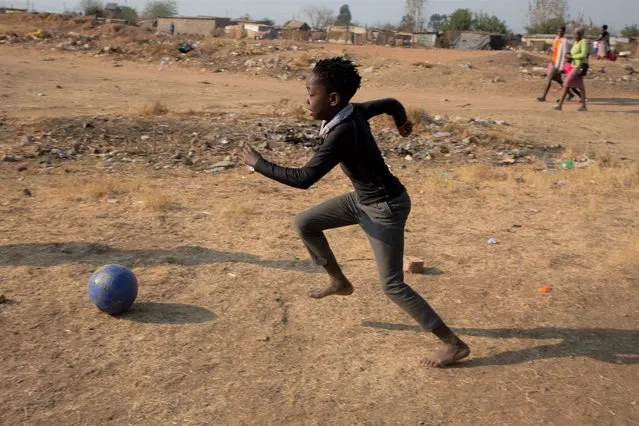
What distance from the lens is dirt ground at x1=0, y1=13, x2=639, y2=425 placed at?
371cm

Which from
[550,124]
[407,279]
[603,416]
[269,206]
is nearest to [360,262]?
[407,279]

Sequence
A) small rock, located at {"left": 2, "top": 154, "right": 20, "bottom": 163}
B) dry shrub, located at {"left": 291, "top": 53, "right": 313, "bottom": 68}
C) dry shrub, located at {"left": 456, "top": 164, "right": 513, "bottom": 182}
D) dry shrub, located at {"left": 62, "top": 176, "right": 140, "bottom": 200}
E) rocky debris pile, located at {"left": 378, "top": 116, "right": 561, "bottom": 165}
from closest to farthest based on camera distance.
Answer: dry shrub, located at {"left": 62, "top": 176, "right": 140, "bottom": 200}
small rock, located at {"left": 2, "top": 154, "right": 20, "bottom": 163}
dry shrub, located at {"left": 456, "top": 164, "right": 513, "bottom": 182}
rocky debris pile, located at {"left": 378, "top": 116, "right": 561, "bottom": 165}
dry shrub, located at {"left": 291, "top": 53, "right": 313, "bottom": 68}

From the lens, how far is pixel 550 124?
44.2 ft

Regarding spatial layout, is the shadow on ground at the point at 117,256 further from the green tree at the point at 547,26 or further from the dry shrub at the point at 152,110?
the green tree at the point at 547,26

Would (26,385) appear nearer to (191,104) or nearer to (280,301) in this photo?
(280,301)

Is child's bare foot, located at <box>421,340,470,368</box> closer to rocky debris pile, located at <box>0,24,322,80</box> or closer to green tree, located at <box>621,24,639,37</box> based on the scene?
rocky debris pile, located at <box>0,24,322,80</box>

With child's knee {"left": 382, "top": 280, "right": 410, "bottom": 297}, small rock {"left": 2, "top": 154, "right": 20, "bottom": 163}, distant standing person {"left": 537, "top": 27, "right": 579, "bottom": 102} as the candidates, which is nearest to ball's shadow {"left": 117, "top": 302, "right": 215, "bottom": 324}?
child's knee {"left": 382, "top": 280, "right": 410, "bottom": 297}

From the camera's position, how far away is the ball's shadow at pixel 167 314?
14.9ft

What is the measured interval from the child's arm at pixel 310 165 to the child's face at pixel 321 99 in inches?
5.7

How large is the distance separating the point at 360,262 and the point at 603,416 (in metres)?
2.61

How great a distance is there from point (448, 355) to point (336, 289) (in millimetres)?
1022

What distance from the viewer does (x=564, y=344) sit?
452 cm

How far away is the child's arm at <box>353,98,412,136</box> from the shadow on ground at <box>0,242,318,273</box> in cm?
167

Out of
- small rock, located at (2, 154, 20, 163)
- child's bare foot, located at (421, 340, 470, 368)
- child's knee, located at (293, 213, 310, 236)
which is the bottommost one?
child's bare foot, located at (421, 340, 470, 368)
